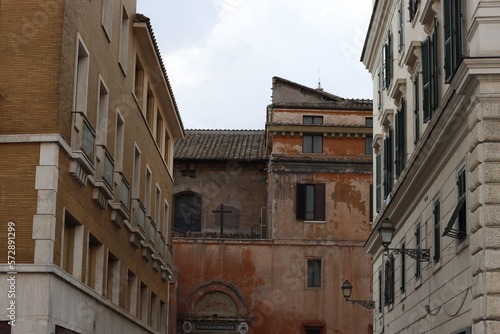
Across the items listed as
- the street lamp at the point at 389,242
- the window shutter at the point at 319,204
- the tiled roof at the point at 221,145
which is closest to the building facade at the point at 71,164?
the street lamp at the point at 389,242

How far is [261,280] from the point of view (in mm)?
45219

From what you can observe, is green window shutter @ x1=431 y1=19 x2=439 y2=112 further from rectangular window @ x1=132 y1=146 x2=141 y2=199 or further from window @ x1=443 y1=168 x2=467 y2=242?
rectangular window @ x1=132 y1=146 x2=141 y2=199

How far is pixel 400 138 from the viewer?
2617 centimetres

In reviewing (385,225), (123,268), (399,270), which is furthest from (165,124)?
(385,225)

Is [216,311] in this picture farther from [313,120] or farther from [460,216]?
[460,216]

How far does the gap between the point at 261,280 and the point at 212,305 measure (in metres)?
2.42

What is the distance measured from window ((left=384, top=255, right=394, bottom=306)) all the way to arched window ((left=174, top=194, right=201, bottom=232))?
70.9ft

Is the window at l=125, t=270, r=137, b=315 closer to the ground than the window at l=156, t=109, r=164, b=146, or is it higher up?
closer to the ground

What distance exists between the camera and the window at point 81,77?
21.0 metres

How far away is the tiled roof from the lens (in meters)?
51.2

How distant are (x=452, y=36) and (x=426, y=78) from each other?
3271mm

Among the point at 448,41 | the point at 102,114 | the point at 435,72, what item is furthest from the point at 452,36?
the point at 102,114

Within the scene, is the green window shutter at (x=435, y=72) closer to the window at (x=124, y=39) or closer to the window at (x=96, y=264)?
the window at (x=96, y=264)

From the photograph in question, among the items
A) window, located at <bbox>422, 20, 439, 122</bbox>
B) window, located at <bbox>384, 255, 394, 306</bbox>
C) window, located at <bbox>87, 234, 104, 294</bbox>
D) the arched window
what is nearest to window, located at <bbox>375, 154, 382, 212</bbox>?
window, located at <bbox>384, 255, 394, 306</bbox>
